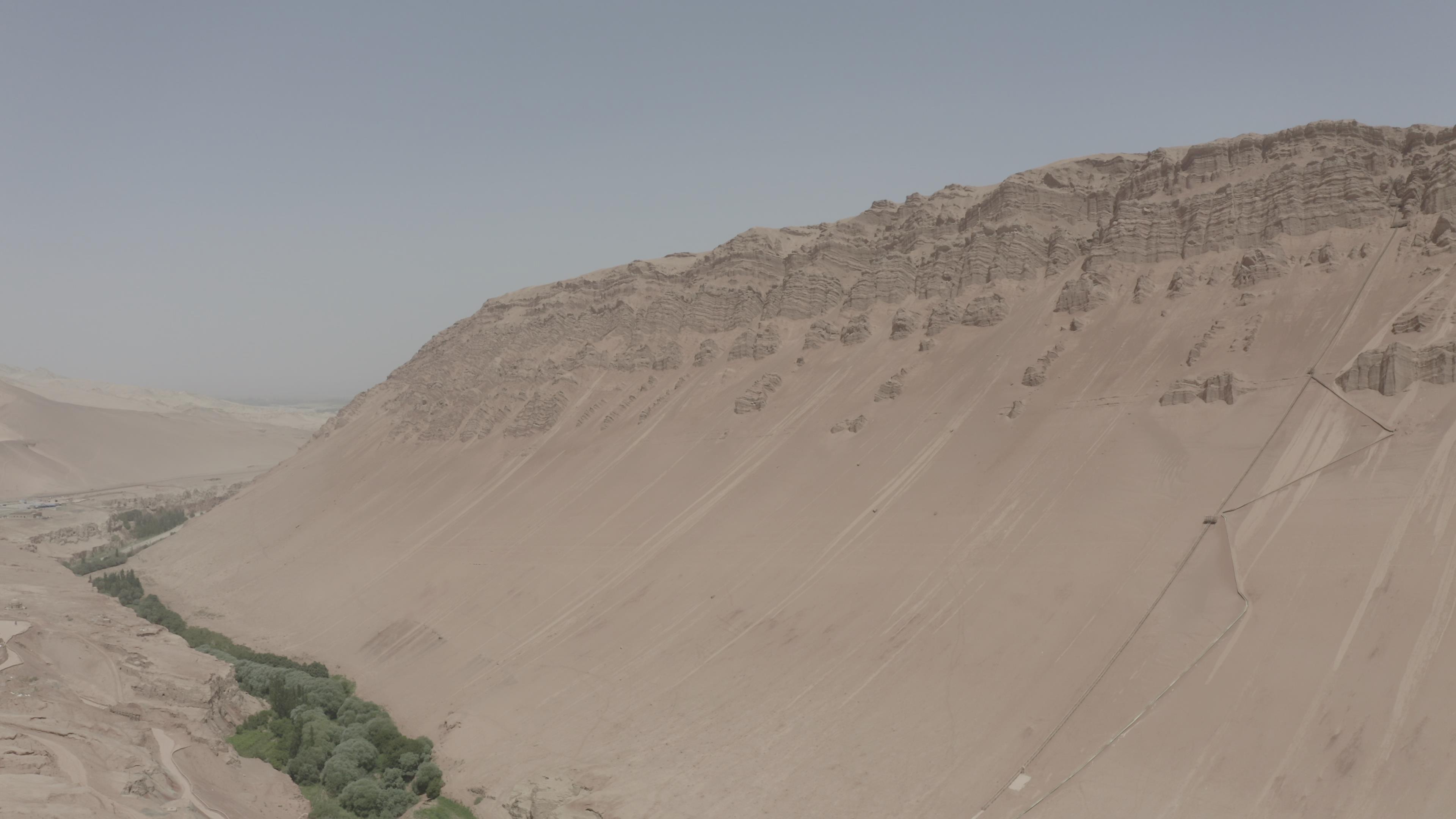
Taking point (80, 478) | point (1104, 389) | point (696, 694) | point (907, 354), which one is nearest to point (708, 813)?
point (696, 694)

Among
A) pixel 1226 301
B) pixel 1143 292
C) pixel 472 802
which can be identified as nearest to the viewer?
pixel 472 802

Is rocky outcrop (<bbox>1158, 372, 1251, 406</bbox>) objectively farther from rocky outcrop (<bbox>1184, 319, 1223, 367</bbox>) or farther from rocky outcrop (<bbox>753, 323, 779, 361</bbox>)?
rocky outcrop (<bbox>753, 323, 779, 361</bbox>)

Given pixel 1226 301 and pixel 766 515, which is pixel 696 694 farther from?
pixel 1226 301

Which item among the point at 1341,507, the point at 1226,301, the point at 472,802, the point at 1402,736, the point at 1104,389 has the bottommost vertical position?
the point at 472,802

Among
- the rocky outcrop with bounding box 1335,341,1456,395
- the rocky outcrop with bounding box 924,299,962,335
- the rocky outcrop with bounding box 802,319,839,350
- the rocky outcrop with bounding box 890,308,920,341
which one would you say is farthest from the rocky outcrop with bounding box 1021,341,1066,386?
the rocky outcrop with bounding box 802,319,839,350

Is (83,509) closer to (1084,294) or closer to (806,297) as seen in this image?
(806,297)

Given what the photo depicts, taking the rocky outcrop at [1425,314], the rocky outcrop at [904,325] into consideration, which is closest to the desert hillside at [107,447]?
the rocky outcrop at [904,325]

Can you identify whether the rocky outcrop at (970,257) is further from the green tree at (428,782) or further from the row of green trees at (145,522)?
the green tree at (428,782)

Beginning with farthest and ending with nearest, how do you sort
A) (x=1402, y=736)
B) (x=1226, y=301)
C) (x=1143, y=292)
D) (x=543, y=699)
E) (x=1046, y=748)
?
(x=1143, y=292)
(x=1226, y=301)
(x=543, y=699)
(x=1046, y=748)
(x=1402, y=736)
